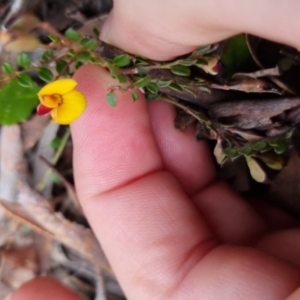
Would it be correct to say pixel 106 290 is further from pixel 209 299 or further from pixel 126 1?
pixel 126 1

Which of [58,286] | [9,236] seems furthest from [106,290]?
[9,236]

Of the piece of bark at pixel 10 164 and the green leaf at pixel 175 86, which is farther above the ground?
the green leaf at pixel 175 86

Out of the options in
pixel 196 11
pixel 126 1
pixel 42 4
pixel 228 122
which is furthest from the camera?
pixel 42 4

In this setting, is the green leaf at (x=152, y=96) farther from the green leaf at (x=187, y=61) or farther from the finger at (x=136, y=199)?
the green leaf at (x=187, y=61)

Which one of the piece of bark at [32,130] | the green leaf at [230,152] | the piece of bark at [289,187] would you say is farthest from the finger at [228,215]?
the piece of bark at [32,130]

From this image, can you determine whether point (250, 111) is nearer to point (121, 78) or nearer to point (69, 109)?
point (121, 78)
